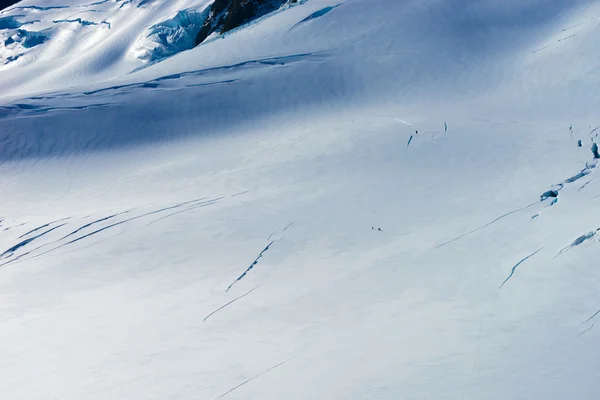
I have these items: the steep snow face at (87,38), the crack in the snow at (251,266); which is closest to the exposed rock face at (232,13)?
the steep snow face at (87,38)

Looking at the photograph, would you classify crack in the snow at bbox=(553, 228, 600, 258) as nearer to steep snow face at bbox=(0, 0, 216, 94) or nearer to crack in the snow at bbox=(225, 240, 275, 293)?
crack in the snow at bbox=(225, 240, 275, 293)

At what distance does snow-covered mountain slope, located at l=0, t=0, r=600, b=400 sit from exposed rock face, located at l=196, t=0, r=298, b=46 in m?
4.24

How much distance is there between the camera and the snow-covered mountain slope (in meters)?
2.76

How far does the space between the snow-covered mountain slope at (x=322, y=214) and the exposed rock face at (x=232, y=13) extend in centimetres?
424

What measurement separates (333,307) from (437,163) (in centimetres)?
240

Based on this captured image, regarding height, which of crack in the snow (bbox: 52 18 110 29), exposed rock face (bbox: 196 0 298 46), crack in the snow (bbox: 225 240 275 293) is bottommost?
crack in the snow (bbox: 225 240 275 293)

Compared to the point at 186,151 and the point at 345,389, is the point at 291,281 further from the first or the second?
the point at 186,151

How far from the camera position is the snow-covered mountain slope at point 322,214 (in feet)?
9.05

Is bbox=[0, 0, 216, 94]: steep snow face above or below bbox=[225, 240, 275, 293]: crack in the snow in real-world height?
above

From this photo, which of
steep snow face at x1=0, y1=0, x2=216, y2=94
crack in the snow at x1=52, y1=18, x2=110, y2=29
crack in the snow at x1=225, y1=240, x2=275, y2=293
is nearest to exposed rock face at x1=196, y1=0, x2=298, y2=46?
steep snow face at x1=0, y1=0, x2=216, y2=94

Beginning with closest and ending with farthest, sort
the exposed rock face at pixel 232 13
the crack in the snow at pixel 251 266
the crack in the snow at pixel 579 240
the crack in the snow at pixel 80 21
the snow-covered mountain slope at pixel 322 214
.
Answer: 1. the snow-covered mountain slope at pixel 322 214
2. the crack in the snow at pixel 579 240
3. the crack in the snow at pixel 251 266
4. the exposed rock face at pixel 232 13
5. the crack in the snow at pixel 80 21

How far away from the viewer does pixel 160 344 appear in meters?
3.09

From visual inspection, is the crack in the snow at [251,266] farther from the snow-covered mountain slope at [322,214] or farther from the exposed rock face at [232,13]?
the exposed rock face at [232,13]

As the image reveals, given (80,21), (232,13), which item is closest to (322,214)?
(232,13)
